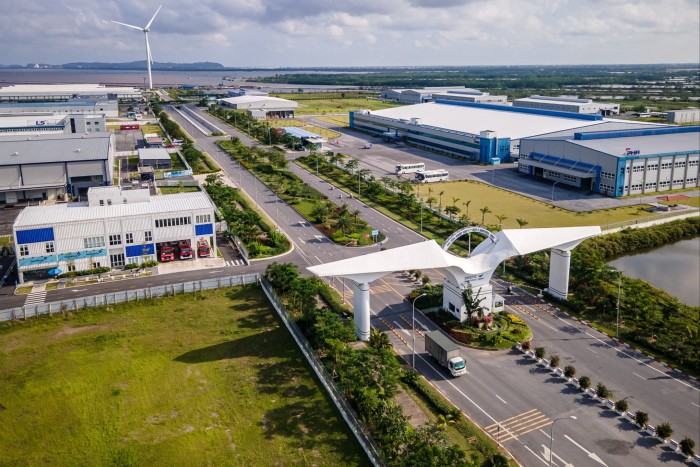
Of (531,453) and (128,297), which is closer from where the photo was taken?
(531,453)

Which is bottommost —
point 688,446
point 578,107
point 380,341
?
point 688,446

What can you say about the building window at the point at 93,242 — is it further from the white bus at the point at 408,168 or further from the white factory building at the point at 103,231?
the white bus at the point at 408,168

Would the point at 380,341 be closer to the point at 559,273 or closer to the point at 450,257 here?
the point at 450,257

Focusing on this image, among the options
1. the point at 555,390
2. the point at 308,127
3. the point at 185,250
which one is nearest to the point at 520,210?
the point at 555,390

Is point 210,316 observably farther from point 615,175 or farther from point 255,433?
point 615,175

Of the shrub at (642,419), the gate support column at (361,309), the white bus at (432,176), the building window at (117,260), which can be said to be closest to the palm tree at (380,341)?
the gate support column at (361,309)

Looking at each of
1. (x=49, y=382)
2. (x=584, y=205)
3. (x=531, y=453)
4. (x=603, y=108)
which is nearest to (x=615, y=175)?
(x=584, y=205)
